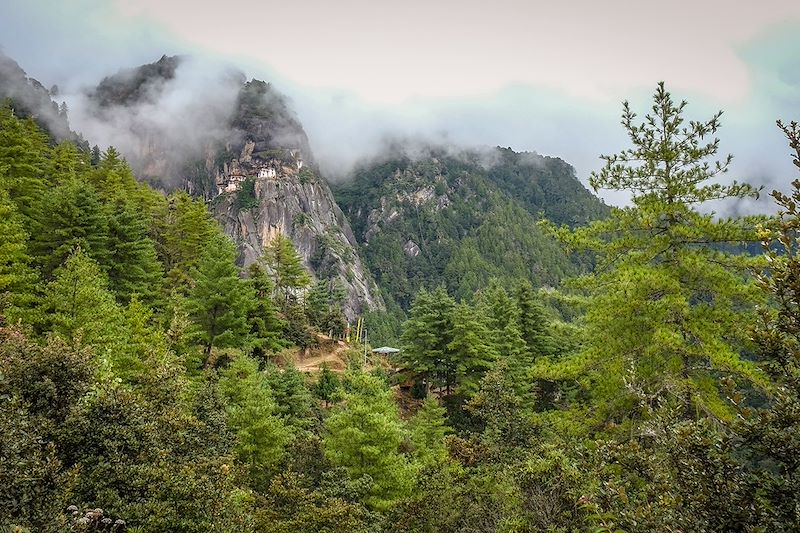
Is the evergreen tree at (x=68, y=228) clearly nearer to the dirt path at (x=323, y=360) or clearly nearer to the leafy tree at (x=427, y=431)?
the dirt path at (x=323, y=360)

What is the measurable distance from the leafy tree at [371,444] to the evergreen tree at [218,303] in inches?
482

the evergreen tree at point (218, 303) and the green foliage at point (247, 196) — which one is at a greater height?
the green foliage at point (247, 196)

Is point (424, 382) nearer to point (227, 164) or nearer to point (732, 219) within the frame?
point (732, 219)

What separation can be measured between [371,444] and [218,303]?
49.1 feet

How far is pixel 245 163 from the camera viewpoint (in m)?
143

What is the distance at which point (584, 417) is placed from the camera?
12.5 m

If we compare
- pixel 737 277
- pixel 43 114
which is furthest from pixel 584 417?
pixel 43 114

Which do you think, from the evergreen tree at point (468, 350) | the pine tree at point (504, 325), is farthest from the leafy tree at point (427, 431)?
the pine tree at point (504, 325)

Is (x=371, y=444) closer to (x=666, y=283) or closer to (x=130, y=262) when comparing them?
(x=666, y=283)

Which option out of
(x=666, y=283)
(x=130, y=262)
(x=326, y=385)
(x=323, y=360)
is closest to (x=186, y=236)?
(x=130, y=262)

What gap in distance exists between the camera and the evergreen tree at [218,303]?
97.1 ft

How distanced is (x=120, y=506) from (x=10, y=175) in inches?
1229

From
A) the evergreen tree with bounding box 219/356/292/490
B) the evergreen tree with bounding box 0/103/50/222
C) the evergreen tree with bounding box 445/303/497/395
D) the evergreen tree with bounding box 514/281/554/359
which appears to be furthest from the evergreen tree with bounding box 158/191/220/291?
the evergreen tree with bounding box 514/281/554/359

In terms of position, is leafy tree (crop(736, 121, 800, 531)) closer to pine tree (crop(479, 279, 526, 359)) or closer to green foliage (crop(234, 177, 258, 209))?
pine tree (crop(479, 279, 526, 359))
